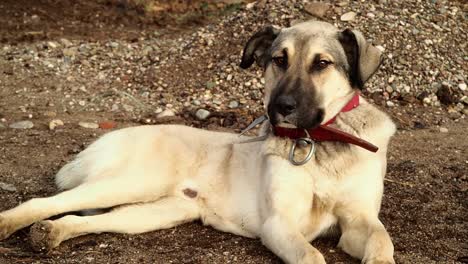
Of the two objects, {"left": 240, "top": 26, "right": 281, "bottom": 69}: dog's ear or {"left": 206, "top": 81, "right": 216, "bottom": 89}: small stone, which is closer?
{"left": 240, "top": 26, "right": 281, "bottom": 69}: dog's ear

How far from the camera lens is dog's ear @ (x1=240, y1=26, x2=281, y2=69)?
14.7 ft

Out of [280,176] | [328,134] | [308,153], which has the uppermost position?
[328,134]

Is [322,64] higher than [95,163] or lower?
higher

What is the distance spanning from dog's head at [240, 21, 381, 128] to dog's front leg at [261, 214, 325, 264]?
1.95 ft

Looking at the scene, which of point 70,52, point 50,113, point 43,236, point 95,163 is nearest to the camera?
point 43,236

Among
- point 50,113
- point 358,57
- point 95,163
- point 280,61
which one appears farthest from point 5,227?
point 50,113

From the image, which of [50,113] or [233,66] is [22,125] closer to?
[50,113]

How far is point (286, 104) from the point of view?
379 cm

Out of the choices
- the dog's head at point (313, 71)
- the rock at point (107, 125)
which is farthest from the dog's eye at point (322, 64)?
the rock at point (107, 125)

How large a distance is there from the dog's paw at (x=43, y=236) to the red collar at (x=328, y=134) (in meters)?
1.49

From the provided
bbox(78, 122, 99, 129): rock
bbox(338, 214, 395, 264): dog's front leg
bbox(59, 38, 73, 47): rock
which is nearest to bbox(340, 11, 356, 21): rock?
bbox(78, 122, 99, 129): rock

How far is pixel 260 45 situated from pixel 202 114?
2.82 m

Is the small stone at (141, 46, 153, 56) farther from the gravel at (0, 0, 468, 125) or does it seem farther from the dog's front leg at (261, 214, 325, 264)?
the dog's front leg at (261, 214, 325, 264)

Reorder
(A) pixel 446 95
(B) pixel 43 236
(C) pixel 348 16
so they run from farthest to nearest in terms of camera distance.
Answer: (C) pixel 348 16, (A) pixel 446 95, (B) pixel 43 236
